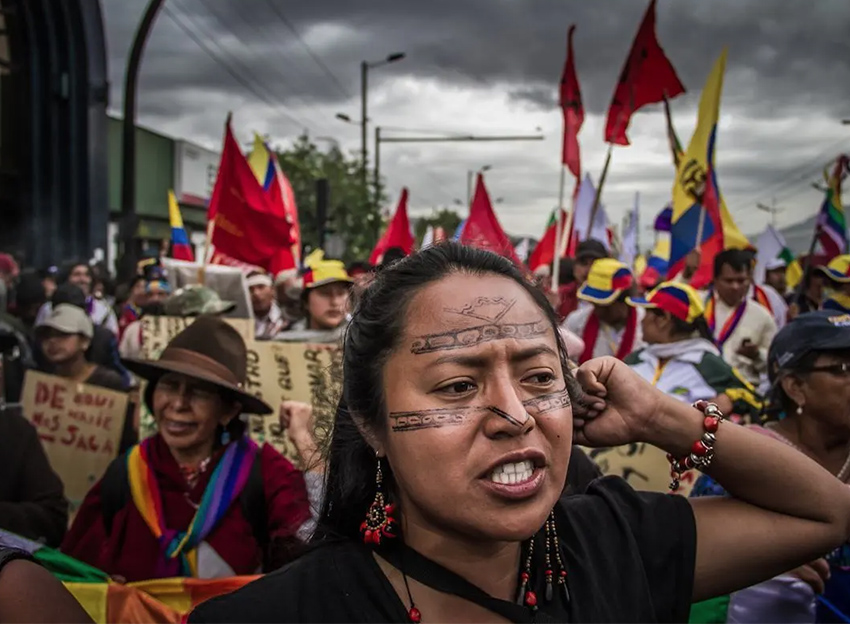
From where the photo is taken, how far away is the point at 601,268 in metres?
6.23

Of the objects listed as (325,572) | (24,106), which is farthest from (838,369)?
(24,106)

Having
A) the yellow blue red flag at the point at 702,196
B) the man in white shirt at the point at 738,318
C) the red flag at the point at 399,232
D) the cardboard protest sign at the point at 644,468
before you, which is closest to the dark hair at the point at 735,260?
the man in white shirt at the point at 738,318

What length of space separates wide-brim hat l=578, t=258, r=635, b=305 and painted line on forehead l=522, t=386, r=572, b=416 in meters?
4.63

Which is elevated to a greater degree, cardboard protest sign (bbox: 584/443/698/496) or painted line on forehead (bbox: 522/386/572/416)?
painted line on forehead (bbox: 522/386/572/416)

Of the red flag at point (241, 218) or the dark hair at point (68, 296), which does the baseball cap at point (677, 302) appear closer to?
the red flag at point (241, 218)

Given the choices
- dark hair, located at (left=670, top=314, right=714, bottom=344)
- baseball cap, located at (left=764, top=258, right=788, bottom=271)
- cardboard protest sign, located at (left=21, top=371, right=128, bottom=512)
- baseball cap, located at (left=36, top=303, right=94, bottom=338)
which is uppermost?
baseball cap, located at (left=764, top=258, right=788, bottom=271)

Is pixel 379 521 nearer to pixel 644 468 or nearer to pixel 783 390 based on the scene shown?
pixel 783 390

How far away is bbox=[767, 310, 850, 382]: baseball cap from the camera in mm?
2857

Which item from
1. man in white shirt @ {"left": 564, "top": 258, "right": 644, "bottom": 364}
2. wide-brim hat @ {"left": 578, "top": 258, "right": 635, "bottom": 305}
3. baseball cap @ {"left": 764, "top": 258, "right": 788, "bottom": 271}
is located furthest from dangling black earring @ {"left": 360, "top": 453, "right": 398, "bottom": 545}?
baseball cap @ {"left": 764, "top": 258, "right": 788, "bottom": 271}

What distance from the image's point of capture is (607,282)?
6.25 m

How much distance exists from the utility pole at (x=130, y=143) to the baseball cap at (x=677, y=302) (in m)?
→ 7.07

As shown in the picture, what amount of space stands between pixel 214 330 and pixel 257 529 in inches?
32.5

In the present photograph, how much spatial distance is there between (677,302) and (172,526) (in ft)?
10.6

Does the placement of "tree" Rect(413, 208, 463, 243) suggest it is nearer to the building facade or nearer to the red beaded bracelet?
the building facade
